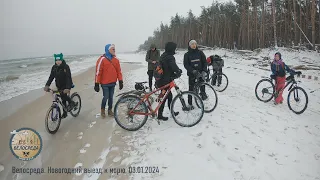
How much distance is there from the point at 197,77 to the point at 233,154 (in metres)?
2.62

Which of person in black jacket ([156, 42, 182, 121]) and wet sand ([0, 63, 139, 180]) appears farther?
person in black jacket ([156, 42, 182, 121])

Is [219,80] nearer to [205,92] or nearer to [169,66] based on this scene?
[205,92]

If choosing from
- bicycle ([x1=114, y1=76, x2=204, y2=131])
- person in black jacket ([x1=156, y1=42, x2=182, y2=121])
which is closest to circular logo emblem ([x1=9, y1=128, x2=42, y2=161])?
bicycle ([x1=114, y1=76, x2=204, y2=131])

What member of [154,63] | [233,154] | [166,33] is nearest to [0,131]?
[154,63]

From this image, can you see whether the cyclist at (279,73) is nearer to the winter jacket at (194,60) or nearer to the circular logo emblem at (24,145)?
the winter jacket at (194,60)

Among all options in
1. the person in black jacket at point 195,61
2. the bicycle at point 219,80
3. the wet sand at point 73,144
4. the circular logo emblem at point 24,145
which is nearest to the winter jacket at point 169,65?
the person in black jacket at point 195,61

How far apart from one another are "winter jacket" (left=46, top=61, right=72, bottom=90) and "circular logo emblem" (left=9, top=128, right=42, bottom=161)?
156cm

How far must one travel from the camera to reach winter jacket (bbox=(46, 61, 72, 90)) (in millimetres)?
5535

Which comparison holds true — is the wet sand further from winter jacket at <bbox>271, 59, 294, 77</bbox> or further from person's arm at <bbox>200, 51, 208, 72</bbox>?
winter jacket at <bbox>271, 59, 294, 77</bbox>

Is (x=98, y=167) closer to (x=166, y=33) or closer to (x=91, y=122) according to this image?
(x=91, y=122)

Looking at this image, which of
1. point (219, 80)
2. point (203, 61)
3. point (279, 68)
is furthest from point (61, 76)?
point (279, 68)

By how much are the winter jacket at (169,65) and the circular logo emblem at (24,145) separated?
122 inches

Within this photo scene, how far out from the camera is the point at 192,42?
5.94 m

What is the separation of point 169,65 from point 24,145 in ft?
12.2
